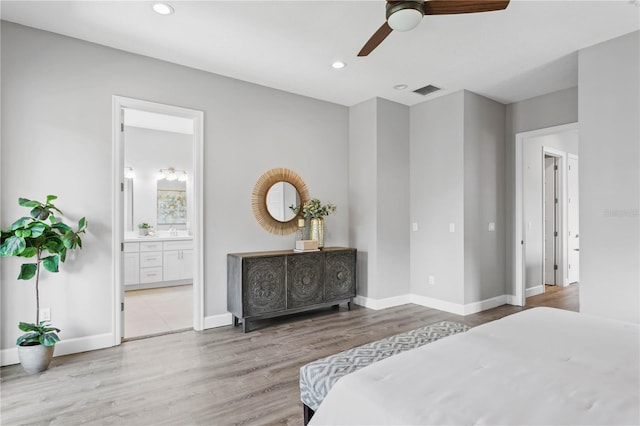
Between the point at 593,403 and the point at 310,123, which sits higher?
the point at 310,123

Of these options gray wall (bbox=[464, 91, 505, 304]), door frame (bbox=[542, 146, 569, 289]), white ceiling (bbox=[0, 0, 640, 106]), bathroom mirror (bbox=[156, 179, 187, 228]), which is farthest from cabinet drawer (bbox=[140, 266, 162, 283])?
door frame (bbox=[542, 146, 569, 289])

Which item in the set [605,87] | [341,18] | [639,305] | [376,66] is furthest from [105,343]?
[605,87]

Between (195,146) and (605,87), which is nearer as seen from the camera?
(605,87)

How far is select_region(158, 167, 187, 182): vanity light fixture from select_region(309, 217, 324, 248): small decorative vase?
354cm

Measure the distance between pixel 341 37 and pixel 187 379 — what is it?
3066 mm

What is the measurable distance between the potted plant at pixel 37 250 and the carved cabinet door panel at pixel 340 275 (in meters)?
2.64

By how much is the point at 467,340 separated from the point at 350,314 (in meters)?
2.81

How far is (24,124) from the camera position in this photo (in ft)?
9.84

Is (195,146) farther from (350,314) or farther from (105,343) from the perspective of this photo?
(350,314)

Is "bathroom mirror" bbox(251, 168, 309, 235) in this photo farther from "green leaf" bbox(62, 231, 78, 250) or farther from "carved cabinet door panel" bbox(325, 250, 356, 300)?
"green leaf" bbox(62, 231, 78, 250)

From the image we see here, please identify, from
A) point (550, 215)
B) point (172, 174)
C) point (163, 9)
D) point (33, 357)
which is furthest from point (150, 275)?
point (550, 215)

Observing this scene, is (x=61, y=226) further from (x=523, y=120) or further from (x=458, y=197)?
(x=523, y=120)

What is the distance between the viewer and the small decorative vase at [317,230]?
4566mm

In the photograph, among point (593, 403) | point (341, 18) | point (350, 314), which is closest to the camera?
→ point (593, 403)
